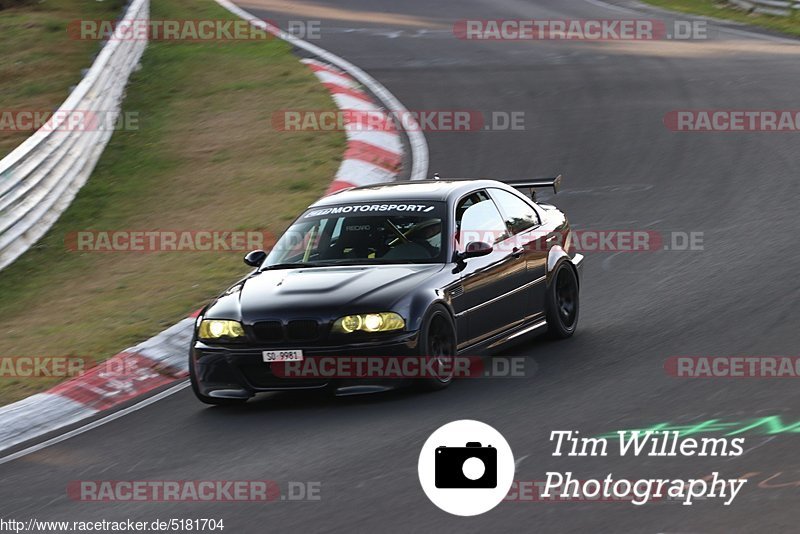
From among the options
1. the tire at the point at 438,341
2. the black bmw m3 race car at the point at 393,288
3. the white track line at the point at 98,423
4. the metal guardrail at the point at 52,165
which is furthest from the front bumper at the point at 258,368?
the metal guardrail at the point at 52,165

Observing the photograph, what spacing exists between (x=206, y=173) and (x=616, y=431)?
1064cm

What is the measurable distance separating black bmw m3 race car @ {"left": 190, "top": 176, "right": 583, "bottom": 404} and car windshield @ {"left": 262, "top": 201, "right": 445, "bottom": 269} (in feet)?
0.03

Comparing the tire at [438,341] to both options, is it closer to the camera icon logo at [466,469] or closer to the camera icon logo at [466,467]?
the camera icon logo at [466,469]

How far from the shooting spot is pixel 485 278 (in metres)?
9.79

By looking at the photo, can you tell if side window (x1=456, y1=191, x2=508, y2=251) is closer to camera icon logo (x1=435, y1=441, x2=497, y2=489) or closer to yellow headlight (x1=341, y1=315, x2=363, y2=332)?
yellow headlight (x1=341, y1=315, x2=363, y2=332)

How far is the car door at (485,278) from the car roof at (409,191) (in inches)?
4.0

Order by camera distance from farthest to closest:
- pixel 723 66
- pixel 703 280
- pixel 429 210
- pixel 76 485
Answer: pixel 723 66 → pixel 703 280 → pixel 429 210 → pixel 76 485

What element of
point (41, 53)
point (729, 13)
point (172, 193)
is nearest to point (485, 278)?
point (172, 193)

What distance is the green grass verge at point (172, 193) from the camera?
11969 mm

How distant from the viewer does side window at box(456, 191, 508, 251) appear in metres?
9.94

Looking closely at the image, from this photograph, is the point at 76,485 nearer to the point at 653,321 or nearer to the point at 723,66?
the point at 653,321

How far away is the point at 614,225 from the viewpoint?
46.1ft

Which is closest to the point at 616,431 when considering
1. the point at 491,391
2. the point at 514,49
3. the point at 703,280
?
the point at 491,391

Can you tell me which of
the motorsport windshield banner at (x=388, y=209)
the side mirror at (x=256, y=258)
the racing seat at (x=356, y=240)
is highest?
the motorsport windshield banner at (x=388, y=209)
